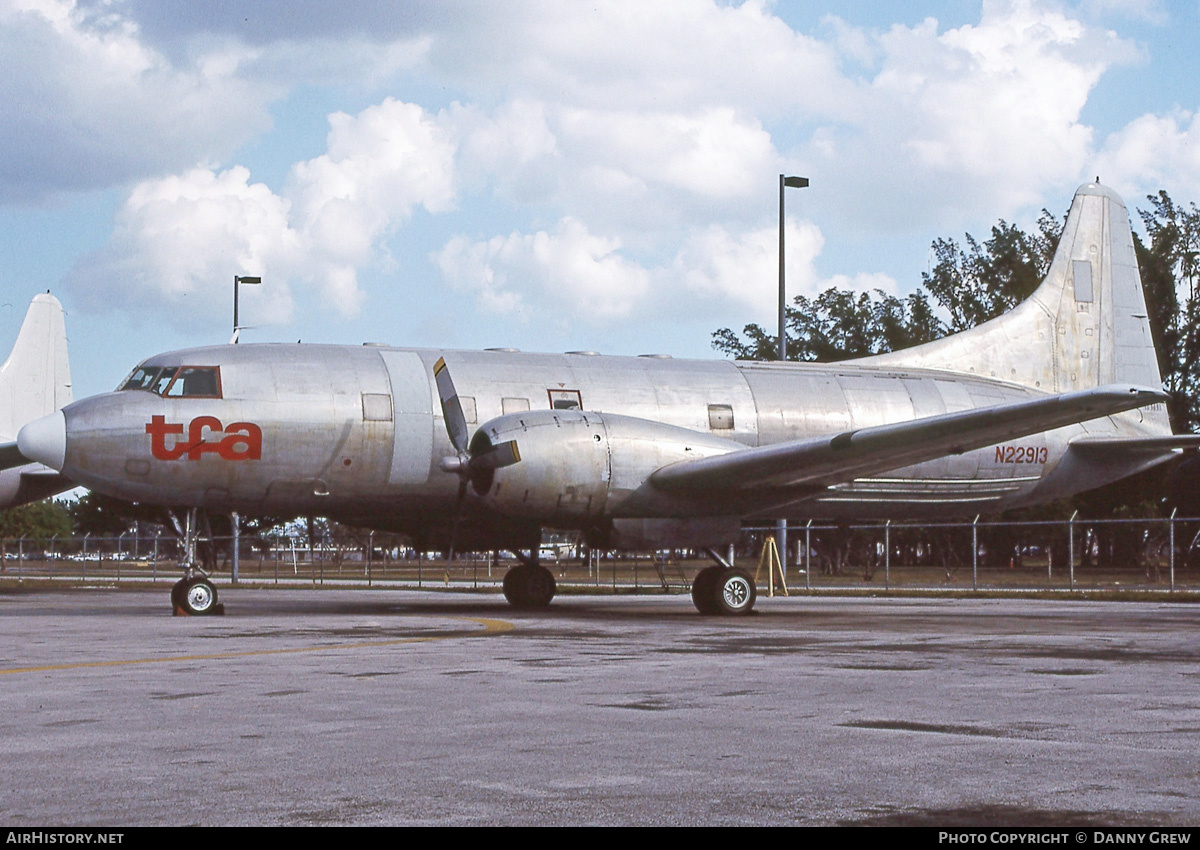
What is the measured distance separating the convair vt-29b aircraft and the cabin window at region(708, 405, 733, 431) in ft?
0.08

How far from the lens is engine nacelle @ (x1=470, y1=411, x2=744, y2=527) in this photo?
2053 centimetres

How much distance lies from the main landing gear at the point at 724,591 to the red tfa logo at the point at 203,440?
7680 millimetres

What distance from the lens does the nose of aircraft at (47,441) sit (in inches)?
Answer: 818

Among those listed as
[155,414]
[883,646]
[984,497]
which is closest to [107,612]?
[155,414]

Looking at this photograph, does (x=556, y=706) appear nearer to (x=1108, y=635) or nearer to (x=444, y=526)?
(x=1108, y=635)

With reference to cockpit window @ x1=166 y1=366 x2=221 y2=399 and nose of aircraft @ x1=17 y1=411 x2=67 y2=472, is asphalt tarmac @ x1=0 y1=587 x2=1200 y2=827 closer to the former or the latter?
nose of aircraft @ x1=17 y1=411 x2=67 y2=472

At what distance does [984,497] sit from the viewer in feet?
87.6

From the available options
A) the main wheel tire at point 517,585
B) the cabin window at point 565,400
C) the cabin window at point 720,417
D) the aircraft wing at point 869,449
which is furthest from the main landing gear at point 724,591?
the main wheel tire at point 517,585

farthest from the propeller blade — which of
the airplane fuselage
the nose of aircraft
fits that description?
the nose of aircraft

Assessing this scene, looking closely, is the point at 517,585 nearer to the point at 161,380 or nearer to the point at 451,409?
the point at 451,409

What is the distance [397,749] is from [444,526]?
16560 mm

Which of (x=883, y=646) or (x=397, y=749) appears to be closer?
(x=397, y=749)

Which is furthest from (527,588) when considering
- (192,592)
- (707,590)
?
(192,592)

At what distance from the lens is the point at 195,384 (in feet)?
70.9
